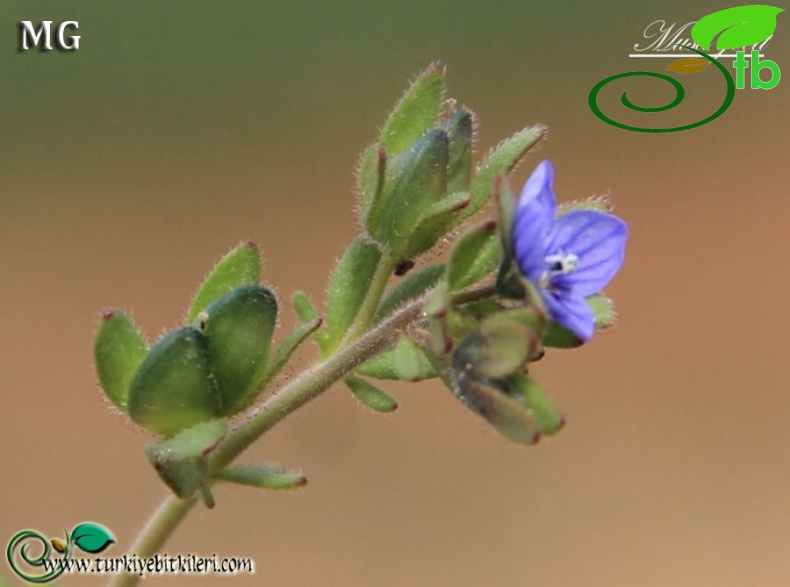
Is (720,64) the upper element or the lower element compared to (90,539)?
upper

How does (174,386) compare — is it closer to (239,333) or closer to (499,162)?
(239,333)

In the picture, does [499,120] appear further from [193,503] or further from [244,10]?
[193,503]

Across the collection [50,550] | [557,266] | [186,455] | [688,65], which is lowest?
[50,550]

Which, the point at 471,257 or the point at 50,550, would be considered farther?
the point at 50,550

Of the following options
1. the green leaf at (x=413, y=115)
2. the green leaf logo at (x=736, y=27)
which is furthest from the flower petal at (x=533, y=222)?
the green leaf logo at (x=736, y=27)

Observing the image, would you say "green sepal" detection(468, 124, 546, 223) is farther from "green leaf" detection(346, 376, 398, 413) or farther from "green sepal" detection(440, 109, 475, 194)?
"green leaf" detection(346, 376, 398, 413)

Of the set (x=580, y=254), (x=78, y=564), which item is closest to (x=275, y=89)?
(x=78, y=564)

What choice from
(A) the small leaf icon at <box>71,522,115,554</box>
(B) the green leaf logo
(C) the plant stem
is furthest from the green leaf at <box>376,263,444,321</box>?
(B) the green leaf logo

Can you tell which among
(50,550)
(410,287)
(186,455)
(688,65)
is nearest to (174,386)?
(186,455)
